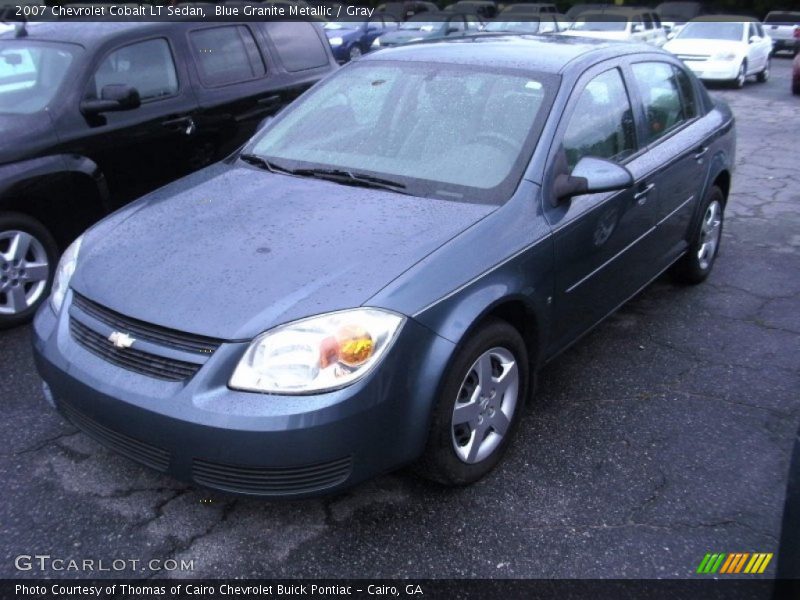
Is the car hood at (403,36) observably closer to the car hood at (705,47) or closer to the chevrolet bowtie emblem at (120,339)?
the car hood at (705,47)

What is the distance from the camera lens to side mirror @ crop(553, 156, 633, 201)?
3131 mm

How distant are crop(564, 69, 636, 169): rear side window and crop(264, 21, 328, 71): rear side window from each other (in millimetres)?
3174

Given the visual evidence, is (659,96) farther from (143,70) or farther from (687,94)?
(143,70)

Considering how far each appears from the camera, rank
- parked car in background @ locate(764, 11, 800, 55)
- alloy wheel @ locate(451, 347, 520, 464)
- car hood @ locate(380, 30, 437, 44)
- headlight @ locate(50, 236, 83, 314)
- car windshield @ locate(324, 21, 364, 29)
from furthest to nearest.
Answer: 1. parked car in background @ locate(764, 11, 800, 55)
2. car windshield @ locate(324, 21, 364, 29)
3. car hood @ locate(380, 30, 437, 44)
4. headlight @ locate(50, 236, 83, 314)
5. alloy wheel @ locate(451, 347, 520, 464)

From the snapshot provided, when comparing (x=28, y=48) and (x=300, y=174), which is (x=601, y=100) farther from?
(x=28, y=48)

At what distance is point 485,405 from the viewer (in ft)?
9.58

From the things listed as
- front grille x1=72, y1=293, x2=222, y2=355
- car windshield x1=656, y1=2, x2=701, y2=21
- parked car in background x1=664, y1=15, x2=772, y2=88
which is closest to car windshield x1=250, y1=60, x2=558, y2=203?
front grille x1=72, y1=293, x2=222, y2=355

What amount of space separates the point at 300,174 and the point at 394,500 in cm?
151

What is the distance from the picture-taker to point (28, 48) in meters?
5.07

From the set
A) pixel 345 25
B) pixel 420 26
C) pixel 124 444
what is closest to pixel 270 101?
pixel 124 444

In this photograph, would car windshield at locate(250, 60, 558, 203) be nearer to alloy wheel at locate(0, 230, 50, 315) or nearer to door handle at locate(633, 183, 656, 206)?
door handle at locate(633, 183, 656, 206)

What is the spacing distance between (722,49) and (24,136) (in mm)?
15641

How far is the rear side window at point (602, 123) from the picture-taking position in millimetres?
3404

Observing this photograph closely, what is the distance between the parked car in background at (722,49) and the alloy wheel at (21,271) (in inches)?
568
